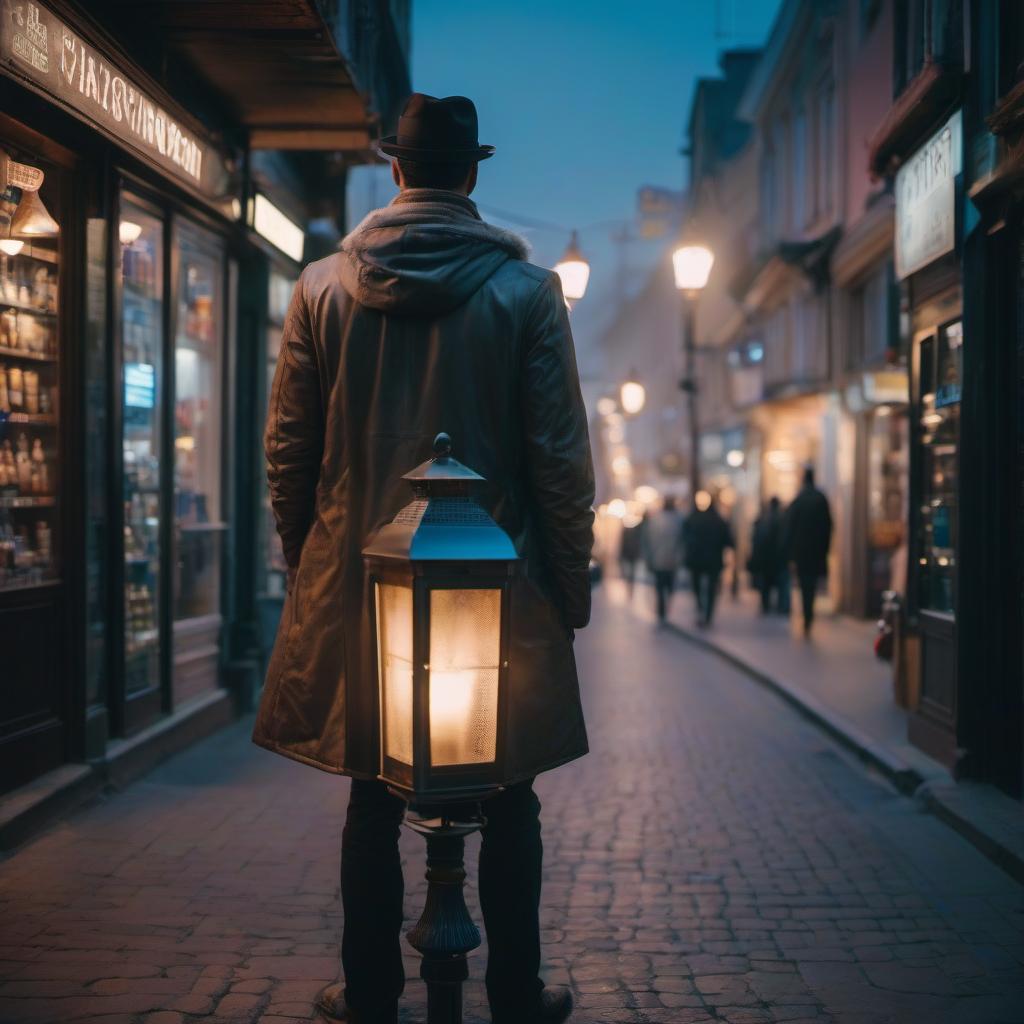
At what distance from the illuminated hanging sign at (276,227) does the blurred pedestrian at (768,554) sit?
1113 centimetres

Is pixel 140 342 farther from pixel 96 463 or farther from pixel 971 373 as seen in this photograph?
pixel 971 373

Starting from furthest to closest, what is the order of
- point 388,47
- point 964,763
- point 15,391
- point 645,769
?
point 388,47, point 645,769, point 964,763, point 15,391

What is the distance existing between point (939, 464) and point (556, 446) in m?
5.37

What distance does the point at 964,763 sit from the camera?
719cm

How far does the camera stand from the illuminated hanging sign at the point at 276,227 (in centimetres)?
944

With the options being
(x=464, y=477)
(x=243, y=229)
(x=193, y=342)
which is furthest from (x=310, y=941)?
(x=243, y=229)

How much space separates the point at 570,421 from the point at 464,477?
37 cm

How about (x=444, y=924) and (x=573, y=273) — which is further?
(x=573, y=273)

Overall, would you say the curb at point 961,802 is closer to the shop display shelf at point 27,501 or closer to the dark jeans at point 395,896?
the dark jeans at point 395,896

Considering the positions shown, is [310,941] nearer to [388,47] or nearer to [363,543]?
[363,543]

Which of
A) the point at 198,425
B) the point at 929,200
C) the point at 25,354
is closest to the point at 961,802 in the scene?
the point at 929,200

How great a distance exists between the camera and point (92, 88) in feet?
20.1

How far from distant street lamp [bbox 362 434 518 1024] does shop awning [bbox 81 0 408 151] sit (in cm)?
453

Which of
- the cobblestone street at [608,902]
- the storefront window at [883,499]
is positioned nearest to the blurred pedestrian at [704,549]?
the storefront window at [883,499]
